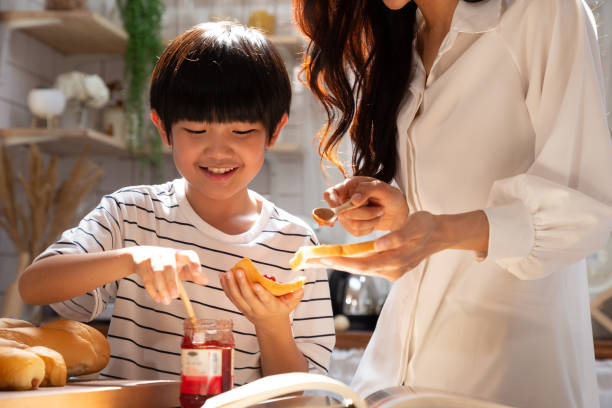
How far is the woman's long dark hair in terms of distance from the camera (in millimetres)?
1285

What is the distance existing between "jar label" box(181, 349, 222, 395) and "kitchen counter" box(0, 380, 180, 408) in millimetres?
75

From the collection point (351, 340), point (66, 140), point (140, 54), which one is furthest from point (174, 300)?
point (140, 54)

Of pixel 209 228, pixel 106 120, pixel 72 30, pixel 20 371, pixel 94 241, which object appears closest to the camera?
→ pixel 20 371

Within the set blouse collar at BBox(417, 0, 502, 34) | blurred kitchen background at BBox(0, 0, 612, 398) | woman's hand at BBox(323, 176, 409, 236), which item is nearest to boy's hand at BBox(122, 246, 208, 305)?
woman's hand at BBox(323, 176, 409, 236)

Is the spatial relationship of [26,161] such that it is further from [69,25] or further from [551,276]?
[551,276]

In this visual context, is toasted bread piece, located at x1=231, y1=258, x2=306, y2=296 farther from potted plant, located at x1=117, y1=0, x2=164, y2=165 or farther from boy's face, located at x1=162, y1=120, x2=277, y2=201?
potted plant, located at x1=117, y1=0, x2=164, y2=165

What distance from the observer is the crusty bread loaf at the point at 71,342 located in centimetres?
104

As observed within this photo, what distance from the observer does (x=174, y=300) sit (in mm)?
1369

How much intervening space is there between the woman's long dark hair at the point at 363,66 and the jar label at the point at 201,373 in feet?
1.71

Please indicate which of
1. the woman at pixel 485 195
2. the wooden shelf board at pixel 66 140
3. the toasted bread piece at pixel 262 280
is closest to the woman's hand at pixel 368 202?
the woman at pixel 485 195

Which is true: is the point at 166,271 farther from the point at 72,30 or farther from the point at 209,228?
the point at 72,30

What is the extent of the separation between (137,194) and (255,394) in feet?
2.64

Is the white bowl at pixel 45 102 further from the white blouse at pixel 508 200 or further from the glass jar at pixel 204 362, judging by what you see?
the glass jar at pixel 204 362

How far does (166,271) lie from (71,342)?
0.24m
